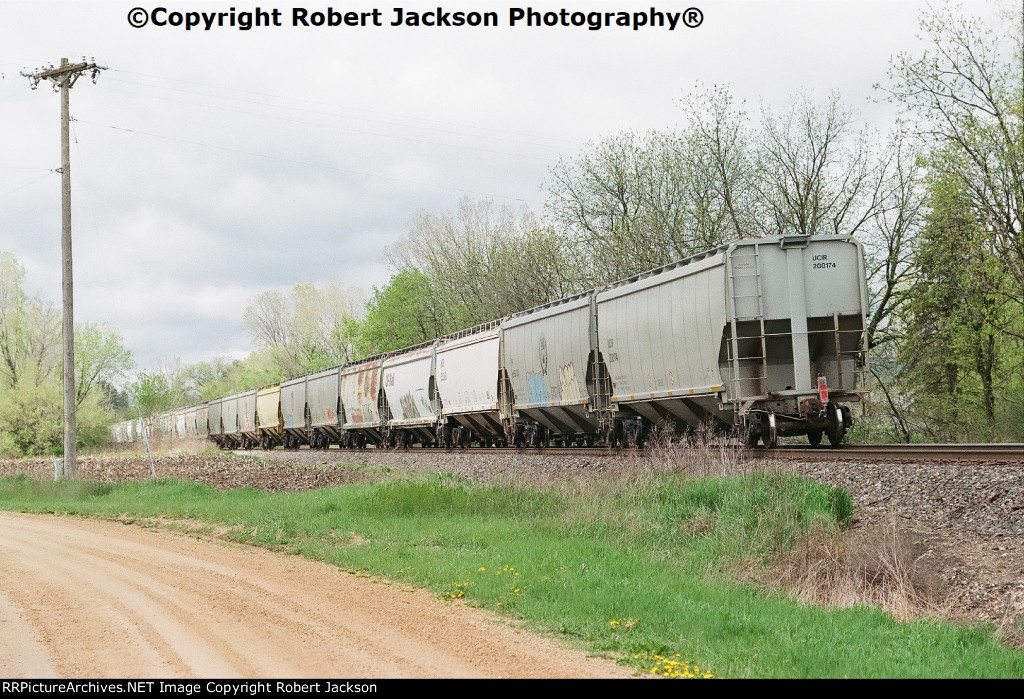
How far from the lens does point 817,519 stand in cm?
1230

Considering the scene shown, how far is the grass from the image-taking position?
774 cm

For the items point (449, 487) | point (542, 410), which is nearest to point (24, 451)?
point (542, 410)

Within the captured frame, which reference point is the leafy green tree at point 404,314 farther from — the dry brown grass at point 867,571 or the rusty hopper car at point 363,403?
the dry brown grass at point 867,571

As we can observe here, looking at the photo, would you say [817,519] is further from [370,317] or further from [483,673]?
[370,317]

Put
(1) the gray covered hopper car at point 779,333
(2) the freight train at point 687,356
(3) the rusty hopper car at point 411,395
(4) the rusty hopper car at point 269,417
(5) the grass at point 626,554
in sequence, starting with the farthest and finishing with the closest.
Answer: (4) the rusty hopper car at point 269,417
(3) the rusty hopper car at point 411,395
(2) the freight train at point 687,356
(1) the gray covered hopper car at point 779,333
(5) the grass at point 626,554

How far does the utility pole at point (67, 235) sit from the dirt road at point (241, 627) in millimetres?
13991

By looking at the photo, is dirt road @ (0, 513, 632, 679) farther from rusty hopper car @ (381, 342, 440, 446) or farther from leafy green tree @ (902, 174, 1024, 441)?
rusty hopper car @ (381, 342, 440, 446)

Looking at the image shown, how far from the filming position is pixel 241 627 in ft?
26.0

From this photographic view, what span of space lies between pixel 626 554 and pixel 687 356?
7619 millimetres

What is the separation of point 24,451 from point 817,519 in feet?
157

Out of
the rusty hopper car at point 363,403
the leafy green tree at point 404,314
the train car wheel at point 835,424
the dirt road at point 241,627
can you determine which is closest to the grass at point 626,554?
the dirt road at point 241,627

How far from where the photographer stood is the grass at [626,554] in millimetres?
7738

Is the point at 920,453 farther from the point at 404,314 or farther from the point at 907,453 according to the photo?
the point at 404,314

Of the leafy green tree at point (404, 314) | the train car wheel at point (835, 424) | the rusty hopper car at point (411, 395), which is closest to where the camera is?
the train car wheel at point (835, 424)
